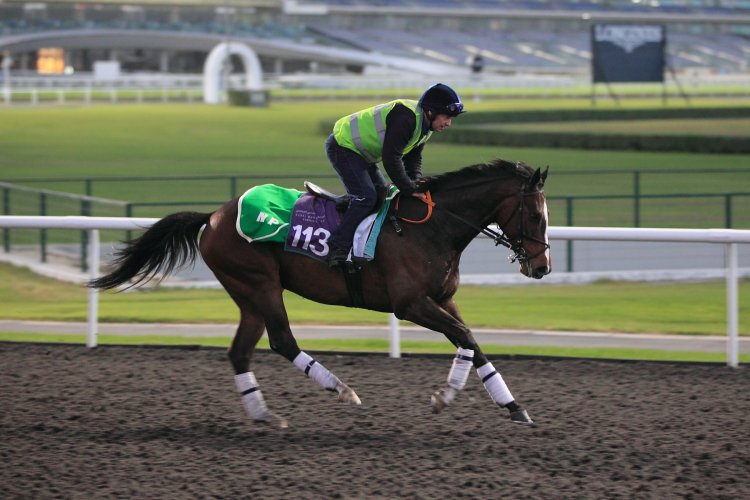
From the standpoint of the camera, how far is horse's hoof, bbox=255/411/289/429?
19.5 ft

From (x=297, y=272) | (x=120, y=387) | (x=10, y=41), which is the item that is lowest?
(x=120, y=387)

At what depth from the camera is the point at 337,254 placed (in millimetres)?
6066

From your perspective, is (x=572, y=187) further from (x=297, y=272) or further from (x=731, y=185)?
(x=297, y=272)

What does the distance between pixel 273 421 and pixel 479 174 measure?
5.45 feet

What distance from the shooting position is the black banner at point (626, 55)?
113 ft

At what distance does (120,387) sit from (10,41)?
191ft

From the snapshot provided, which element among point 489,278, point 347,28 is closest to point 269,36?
point 347,28

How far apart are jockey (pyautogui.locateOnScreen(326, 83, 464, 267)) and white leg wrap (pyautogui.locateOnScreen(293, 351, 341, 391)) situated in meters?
0.52

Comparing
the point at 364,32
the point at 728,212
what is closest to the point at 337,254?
the point at 728,212

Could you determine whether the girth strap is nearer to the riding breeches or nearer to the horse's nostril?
the riding breeches

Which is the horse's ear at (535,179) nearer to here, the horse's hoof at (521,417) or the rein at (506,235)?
the rein at (506,235)

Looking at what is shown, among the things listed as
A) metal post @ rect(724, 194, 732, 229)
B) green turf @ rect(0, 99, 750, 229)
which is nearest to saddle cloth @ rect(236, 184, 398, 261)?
green turf @ rect(0, 99, 750, 229)

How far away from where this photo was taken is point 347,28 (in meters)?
70.2

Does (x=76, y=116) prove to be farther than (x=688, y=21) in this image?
No
